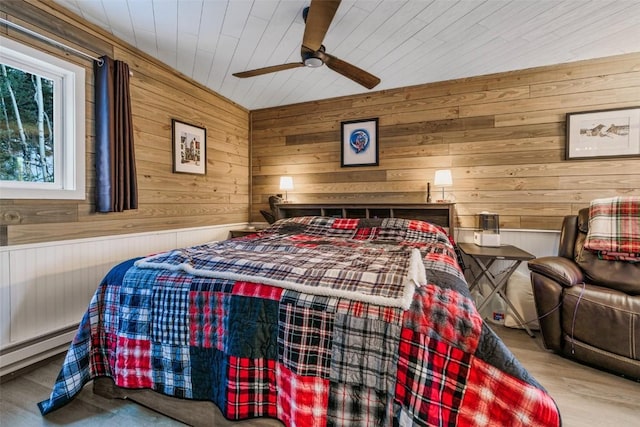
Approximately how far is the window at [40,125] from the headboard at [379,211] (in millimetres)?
2064

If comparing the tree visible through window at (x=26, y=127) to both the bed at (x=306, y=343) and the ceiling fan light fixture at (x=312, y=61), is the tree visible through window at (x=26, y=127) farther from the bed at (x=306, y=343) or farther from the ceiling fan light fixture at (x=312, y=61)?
the ceiling fan light fixture at (x=312, y=61)

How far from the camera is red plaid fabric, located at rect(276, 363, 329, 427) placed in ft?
3.59

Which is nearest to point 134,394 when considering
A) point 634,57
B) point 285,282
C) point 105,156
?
point 285,282

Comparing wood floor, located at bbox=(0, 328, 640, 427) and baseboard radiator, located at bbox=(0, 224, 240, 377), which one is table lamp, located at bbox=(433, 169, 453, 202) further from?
baseboard radiator, located at bbox=(0, 224, 240, 377)

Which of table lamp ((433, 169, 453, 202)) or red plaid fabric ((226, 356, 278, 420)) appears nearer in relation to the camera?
red plaid fabric ((226, 356, 278, 420))

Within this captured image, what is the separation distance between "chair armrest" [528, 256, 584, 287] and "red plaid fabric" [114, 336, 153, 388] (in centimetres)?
255

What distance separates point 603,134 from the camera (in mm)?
2678

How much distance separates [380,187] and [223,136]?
6.82 ft

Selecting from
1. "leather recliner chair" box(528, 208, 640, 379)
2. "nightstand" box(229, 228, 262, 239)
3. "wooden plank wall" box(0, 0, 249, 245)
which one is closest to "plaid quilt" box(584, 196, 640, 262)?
"leather recliner chair" box(528, 208, 640, 379)

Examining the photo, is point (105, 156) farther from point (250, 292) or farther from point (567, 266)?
point (567, 266)

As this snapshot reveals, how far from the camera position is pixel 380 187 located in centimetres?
352

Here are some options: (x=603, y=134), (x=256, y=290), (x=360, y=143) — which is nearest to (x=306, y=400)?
(x=256, y=290)

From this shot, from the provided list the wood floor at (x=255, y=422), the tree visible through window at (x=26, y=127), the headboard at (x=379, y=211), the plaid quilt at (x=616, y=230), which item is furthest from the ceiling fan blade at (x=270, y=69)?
the plaid quilt at (x=616, y=230)

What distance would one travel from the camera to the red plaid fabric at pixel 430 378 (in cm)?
94
